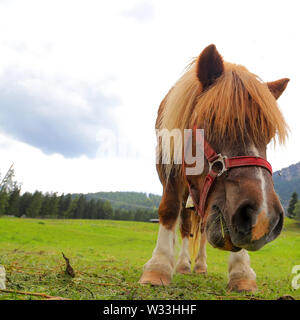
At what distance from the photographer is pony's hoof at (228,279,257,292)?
11.1 feet

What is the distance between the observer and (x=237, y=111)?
8.14ft

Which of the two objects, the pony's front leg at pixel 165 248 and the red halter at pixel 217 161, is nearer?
the red halter at pixel 217 161

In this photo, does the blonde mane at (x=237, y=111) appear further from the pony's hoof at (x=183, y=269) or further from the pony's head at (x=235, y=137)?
the pony's hoof at (x=183, y=269)

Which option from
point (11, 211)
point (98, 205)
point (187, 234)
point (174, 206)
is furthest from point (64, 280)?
point (98, 205)

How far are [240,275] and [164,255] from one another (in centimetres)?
106

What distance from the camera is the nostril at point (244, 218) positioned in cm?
200


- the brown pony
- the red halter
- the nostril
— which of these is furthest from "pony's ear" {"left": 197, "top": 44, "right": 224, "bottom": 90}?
the nostril

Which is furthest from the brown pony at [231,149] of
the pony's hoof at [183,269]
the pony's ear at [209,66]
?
the pony's hoof at [183,269]

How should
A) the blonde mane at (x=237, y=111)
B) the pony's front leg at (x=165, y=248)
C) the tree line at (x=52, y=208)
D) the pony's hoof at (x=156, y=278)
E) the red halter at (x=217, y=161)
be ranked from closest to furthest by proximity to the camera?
the red halter at (x=217, y=161), the blonde mane at (x=237, y=111), the pony's hoof at (x=156, y=278), the pony's front leg at (x=165, y=248), the tree line at (x=52, y=208)

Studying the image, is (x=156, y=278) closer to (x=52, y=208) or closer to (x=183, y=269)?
(x=183, y=269)

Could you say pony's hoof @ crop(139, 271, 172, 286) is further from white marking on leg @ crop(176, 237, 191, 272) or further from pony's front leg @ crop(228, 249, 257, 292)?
white marking on leg @ crop(176, 237, 191, 272)

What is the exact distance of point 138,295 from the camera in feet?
7.83

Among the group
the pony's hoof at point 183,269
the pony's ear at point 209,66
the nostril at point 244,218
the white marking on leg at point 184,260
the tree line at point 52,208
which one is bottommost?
the tree line at point 52,208
